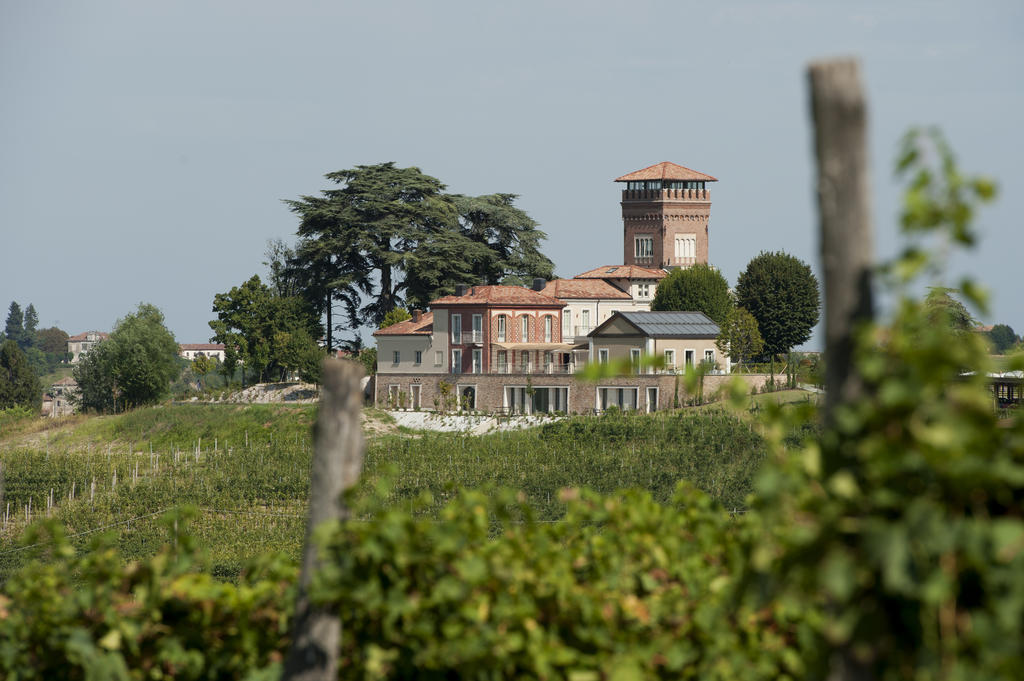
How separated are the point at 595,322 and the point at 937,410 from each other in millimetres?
55942

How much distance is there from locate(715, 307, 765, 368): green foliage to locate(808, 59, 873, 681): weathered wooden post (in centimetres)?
5118

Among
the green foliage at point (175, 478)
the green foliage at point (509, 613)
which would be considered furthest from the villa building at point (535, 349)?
the green foliage at point (509, 613)

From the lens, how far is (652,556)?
4.17 m

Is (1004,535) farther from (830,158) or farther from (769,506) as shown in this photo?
(830,158)

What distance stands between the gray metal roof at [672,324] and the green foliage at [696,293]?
8999 mm

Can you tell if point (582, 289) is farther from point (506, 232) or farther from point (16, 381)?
point (16, 381)

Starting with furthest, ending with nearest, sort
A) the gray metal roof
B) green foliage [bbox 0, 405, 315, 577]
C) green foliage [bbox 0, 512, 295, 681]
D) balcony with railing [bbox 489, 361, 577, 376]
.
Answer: balcony with railing [bbox 489, 361, 577, 376]
the gray metal roof
green foliage [bbox 0, 405, 315, 577]
green foliage [bbox 0, 512, 295, 681]

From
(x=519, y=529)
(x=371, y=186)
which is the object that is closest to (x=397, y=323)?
(x=371, y=186)

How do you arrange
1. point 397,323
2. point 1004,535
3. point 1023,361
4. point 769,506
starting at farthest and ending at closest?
point 397,323 < point 1023,361 < point 769,506 < point 1004,535

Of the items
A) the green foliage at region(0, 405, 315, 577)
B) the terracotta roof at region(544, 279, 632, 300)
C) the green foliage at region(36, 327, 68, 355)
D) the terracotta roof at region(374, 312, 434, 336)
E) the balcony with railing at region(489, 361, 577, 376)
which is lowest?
the green foliage at region(0, 405, 315, 577)

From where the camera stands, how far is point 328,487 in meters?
3.65

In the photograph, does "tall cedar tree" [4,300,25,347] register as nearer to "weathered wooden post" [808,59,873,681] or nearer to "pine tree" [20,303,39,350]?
"pine tree" [20,303,39,350]

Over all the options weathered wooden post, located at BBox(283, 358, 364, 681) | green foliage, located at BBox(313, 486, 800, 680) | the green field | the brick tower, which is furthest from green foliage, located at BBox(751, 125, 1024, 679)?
the brick tower

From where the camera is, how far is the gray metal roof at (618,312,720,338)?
4772 centimetres
